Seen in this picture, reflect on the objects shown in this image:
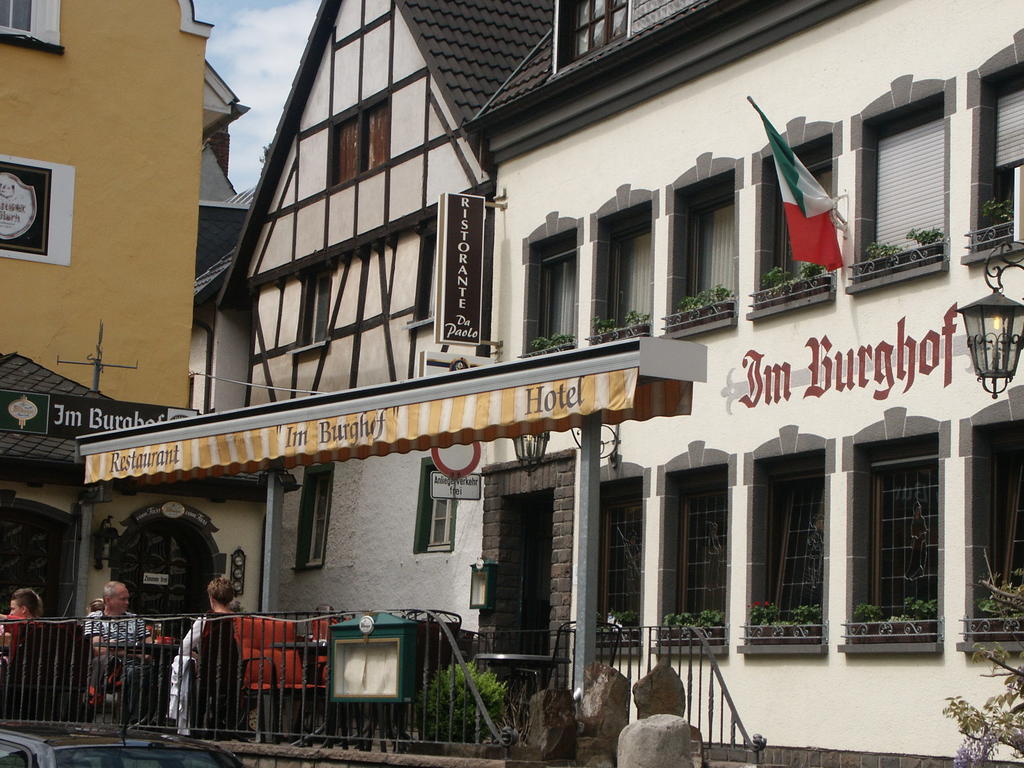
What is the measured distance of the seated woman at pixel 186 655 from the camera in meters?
13.8

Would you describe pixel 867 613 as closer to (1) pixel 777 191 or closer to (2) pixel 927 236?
(2) pixel 927 236

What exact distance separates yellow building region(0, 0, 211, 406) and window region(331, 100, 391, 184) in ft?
11.4

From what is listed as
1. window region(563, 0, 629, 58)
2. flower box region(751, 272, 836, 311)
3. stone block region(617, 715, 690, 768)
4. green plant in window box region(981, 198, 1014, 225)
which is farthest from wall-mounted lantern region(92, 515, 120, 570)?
stone block region(617, 715, 690, 768)

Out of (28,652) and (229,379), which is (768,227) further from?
(229,379)

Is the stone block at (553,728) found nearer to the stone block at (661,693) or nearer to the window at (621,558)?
the stone block at (661,693)

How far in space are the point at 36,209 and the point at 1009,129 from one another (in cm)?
1636

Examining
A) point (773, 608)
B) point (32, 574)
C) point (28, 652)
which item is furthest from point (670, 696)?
point (32, 574)

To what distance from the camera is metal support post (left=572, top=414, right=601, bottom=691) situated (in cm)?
1176

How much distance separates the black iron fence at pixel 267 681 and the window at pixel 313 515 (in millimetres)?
9804

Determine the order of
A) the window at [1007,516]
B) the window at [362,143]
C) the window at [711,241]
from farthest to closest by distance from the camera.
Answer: the window at [362,143] → the window at [711,241] → the window at [1007,516]

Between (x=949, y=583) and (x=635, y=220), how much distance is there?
6.76 meters

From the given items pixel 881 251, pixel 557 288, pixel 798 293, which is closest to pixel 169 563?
pixel 557 288

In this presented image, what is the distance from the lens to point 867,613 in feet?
50.9

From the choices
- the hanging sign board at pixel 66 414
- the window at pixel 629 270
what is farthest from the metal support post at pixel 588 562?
the hanging sign board at pixel 66 414
